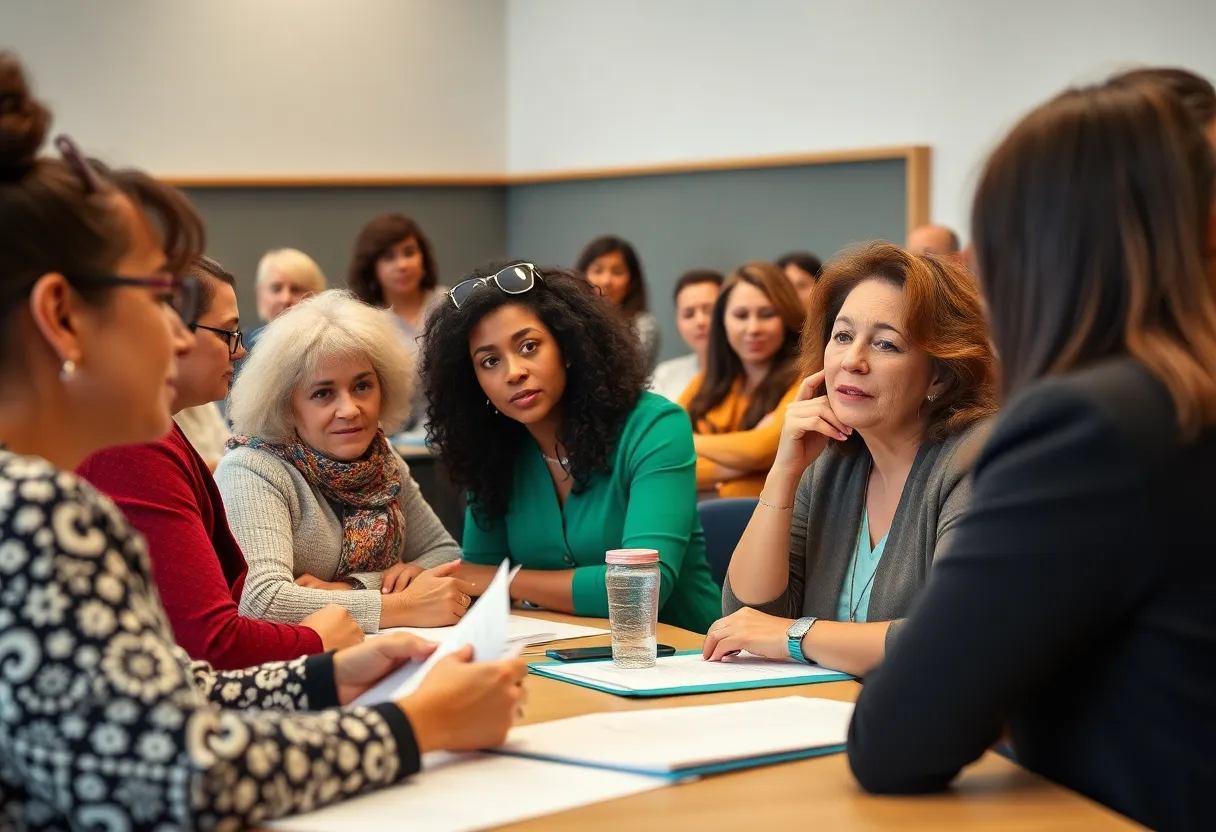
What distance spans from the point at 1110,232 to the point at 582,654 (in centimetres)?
108

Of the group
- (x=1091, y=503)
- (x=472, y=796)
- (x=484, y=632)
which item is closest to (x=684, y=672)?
(x=484, y=632)

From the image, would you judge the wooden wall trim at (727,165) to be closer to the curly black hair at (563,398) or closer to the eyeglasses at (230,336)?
the curly black hair at (563,398)

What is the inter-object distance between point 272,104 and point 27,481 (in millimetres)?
6749

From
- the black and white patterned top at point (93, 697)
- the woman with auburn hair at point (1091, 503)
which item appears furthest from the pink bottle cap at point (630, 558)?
the black and white patterned top at point (93, 697)

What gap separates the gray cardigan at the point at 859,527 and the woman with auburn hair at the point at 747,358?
1975mm

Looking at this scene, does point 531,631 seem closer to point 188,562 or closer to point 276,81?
point 188,562

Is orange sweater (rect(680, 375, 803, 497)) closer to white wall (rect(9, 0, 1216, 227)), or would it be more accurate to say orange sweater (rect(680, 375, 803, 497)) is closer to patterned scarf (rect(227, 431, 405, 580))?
patterned scarf (rect(227, 431, 405, 580))

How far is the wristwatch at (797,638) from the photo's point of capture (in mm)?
1901

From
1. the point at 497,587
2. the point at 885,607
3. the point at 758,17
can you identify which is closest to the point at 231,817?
the point at 497,587

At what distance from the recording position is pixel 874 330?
2.16 m

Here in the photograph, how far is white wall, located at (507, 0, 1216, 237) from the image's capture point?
5480 millimetres

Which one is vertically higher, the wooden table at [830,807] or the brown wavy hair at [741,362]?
the brown wavy hair at [741,362]

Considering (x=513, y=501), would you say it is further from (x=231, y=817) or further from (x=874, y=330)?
(x=231, y=817)

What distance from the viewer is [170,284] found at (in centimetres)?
125
